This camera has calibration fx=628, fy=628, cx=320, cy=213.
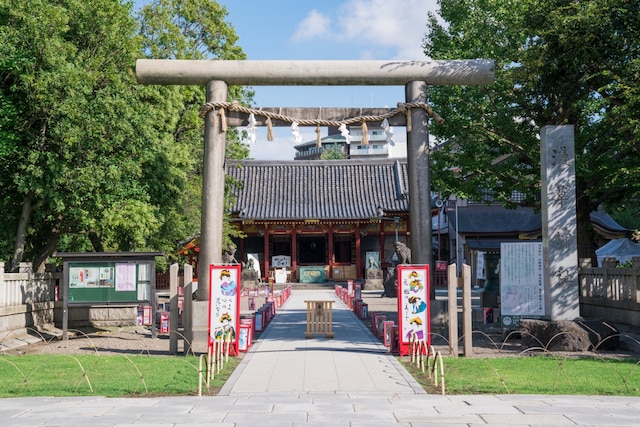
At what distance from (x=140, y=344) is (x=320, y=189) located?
1116 inches

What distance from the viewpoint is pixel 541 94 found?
56.1 ft

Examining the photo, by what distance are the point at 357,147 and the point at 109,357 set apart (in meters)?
82.9

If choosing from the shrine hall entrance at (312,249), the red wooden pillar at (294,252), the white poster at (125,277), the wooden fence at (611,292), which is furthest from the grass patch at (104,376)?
the shrine hall entrance at (312,249)

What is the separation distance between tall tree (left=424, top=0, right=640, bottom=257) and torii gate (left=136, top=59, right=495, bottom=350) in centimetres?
266

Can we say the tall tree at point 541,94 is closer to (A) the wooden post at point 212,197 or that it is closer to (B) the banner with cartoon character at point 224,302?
(A) the wooden post at point 212,197

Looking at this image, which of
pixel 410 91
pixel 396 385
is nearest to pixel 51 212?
pixel 410 91

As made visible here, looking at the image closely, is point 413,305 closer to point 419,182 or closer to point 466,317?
point 466,317

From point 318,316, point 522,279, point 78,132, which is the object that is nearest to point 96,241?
point 78,132

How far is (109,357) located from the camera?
11.9 meters

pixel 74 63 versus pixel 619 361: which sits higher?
pixel 74 63

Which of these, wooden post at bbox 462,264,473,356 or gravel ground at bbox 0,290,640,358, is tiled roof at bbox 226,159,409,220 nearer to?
gravel ground at bbox 0,290,640,358

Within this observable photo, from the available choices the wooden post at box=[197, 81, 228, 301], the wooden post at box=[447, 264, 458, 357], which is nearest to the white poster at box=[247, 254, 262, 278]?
the wooden post at box=[197, 81, 228, 301]

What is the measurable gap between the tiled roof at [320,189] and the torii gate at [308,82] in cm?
2421

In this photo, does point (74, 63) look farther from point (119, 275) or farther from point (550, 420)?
point (550, 420)
